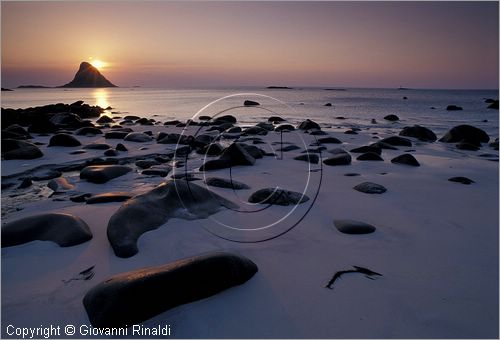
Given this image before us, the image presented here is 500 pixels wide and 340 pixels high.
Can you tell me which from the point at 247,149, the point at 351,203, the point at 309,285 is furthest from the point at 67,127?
the point at 309,285

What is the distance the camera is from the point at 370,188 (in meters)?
4.95

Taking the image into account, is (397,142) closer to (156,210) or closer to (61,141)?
(156,210)

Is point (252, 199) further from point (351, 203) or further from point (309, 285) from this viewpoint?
point (309, 285)

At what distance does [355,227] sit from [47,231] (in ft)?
10.6

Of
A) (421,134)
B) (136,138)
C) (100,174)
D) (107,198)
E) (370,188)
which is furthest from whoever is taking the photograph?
(421,134)

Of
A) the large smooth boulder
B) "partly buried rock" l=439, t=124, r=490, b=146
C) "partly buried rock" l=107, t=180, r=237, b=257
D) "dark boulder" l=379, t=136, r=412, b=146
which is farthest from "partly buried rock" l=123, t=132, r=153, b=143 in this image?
"partly buried rock" l=439, t=124, r=490, b=146

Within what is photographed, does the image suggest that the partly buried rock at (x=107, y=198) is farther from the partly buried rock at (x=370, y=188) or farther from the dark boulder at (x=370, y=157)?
the dark boulder at (x=370, y=157)

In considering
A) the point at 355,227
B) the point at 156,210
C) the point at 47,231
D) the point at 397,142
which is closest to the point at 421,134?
the point at 397,142

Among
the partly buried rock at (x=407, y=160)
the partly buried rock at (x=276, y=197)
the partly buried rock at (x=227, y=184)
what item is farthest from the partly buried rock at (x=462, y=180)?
the partly buried rock at (x=227, y=184)

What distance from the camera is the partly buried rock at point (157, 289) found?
2051 mm

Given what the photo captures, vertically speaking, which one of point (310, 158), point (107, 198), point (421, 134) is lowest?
point (107, 198)

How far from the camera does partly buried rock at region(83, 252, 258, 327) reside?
6.73 ft

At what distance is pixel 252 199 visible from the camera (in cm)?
443

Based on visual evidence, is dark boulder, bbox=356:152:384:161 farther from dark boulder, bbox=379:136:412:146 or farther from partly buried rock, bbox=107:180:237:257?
partly buried rock, bbox=107:180:237:257
